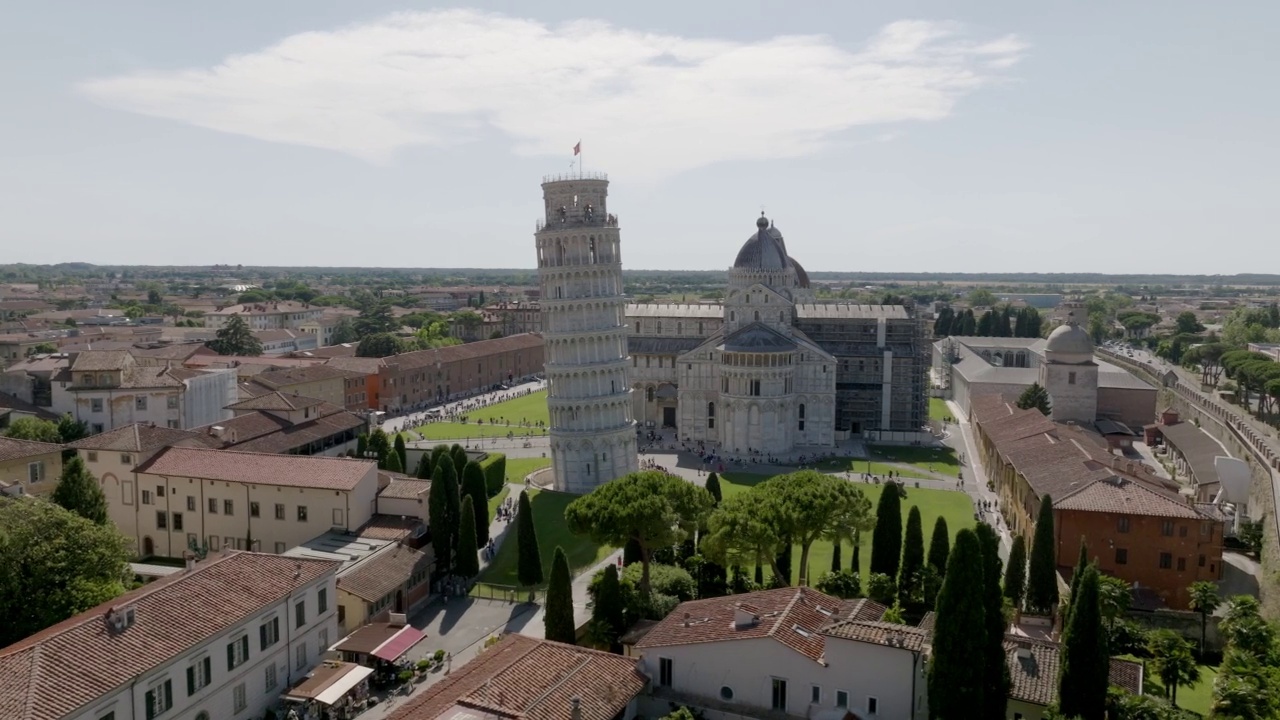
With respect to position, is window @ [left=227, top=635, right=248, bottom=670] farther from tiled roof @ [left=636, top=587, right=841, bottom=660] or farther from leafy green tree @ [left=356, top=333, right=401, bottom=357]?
leafy green tree @ [left=356, top=333, right=401, bottom=357]

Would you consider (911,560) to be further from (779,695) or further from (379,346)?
(379,346)

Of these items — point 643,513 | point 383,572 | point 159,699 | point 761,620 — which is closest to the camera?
point 159,699

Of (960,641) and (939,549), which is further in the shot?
(939,549)

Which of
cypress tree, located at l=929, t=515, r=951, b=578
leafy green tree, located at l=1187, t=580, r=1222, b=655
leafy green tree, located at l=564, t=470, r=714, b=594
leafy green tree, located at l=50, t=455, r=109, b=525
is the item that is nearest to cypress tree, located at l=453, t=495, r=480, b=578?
leafy green tree, located at l=564, t=470, r=714, b=594

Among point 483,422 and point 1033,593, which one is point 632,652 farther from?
point 483,422

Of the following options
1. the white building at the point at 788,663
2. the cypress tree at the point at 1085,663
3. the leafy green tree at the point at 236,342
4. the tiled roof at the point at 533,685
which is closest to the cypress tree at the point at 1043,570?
the cypress tree at the point at 1085,663

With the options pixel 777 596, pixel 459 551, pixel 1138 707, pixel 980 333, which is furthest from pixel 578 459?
pixel 980 333

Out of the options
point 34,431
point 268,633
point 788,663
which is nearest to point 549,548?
point 268,633

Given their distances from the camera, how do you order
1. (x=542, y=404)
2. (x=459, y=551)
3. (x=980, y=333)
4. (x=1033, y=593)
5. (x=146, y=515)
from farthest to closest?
(x=980, y=333) → (x=542, y=404) → (x=146, y=515) → (x=459, y=551) → (x=1033, y=593)
